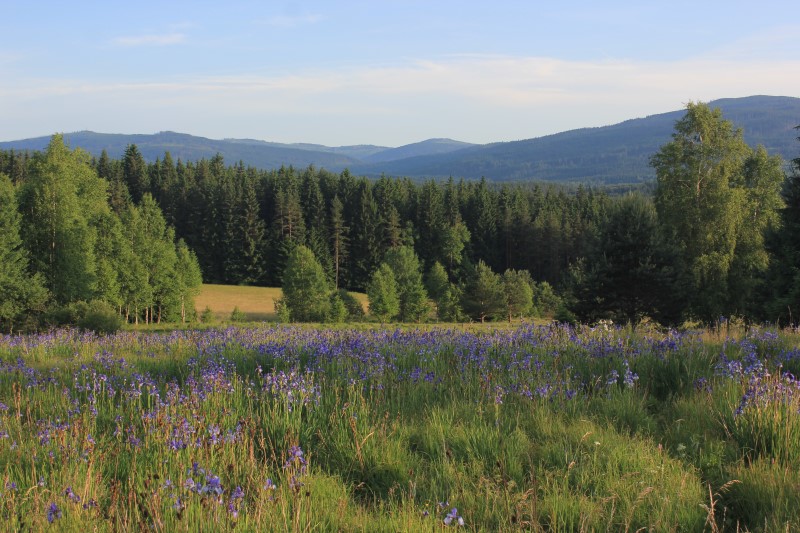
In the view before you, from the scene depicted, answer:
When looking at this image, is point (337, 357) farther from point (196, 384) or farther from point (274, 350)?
point (196, 384)

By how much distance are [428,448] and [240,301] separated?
249 feet

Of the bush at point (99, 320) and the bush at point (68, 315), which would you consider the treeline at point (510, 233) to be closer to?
the bush at point (68, 315)

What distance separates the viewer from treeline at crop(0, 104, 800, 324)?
87.1 ft

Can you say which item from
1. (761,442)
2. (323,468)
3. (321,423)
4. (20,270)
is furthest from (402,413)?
(20,270)

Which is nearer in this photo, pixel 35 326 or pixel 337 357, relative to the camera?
pixel 337 357

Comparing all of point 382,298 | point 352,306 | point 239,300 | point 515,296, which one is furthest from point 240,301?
point 515,296

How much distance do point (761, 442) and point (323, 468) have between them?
318cm

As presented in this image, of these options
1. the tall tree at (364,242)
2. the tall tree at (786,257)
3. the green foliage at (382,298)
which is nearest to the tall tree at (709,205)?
the tall tree at (786,257)

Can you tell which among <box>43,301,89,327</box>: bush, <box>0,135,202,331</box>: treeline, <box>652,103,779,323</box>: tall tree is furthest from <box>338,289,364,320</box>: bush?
<box>652,103,779,323</box>: tall tree

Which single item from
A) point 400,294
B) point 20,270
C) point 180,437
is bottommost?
point 400,294

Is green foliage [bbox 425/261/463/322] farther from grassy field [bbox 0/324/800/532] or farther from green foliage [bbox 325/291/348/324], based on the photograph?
grassy field [bbox 0/324/800/532]

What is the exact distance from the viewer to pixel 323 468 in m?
4.17

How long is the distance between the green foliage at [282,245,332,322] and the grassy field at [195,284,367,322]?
2.38 m

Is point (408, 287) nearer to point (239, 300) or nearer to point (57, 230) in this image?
point (239, 300)
